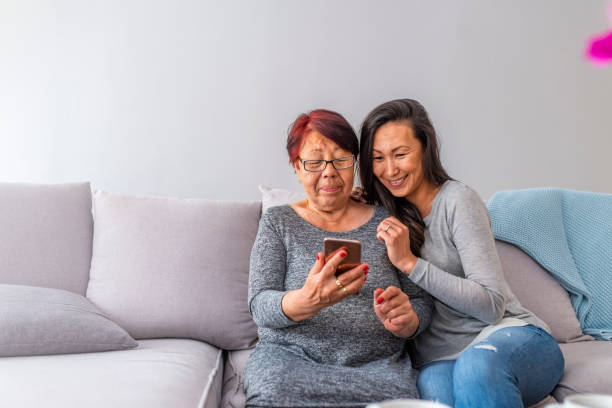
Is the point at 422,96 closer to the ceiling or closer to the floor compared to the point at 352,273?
closer to the ceiling

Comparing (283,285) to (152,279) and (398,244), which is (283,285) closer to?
(398,244)

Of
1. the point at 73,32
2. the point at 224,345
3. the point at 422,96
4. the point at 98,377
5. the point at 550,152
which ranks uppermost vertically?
the point at 73,32

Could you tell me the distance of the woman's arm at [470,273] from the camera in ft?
4.61

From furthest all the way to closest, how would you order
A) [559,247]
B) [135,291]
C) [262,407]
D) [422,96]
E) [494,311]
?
1. [422,96]
2. [559,247]
3. [135,291]
4. [494,311]
5. [262,407]

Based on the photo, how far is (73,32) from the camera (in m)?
2.38

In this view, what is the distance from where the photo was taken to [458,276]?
1551 millimetres

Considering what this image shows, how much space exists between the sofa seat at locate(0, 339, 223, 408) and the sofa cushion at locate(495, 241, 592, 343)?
3.55ft

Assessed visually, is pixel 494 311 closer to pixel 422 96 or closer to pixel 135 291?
pixel 135 291

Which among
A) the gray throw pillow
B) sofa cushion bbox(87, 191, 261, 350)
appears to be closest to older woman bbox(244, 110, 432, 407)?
sofa cushion bbox(87, 191, 261, 350)

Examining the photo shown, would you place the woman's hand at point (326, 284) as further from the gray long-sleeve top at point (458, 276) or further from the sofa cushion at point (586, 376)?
the sofa cushion at point (586, 376)

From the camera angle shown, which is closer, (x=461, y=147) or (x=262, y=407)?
(x=262, y=407)

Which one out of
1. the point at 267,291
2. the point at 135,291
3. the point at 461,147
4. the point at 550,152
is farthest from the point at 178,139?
the point at 550,152

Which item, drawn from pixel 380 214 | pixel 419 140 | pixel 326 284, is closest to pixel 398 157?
pixel 419 140

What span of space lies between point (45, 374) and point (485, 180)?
2.11 meters
